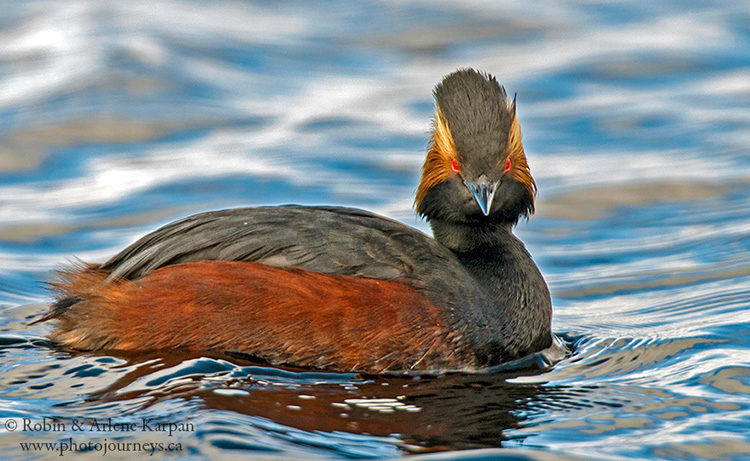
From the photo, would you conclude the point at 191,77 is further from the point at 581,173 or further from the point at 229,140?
the point at 581,173

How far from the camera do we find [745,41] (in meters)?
16.1

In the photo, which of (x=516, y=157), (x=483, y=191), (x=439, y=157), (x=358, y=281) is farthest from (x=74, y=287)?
(x=516, y=157)

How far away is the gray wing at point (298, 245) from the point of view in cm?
772

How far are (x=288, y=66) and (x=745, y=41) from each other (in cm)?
635

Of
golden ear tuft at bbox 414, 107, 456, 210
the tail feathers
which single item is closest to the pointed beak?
golden ear tuft at bbox 414, 107, 456, 210

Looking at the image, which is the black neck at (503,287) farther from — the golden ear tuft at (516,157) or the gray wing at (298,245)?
the golden ear tuft at (516,157)

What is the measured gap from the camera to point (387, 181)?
12766mm

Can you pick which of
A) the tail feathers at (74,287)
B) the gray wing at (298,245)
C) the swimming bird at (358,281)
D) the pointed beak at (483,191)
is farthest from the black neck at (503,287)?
the tail feathers at (74,287)

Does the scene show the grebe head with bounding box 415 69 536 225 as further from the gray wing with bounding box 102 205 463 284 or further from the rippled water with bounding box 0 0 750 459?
the rippled water with bounding box 0 0 750 459

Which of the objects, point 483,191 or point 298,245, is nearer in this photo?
point 298,245

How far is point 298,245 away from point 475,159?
1359 mm

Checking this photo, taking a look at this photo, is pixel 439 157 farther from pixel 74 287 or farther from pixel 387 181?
pixel 387 181

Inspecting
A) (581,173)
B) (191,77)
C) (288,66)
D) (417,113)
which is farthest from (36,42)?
(581,173)

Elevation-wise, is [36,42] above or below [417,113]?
above
